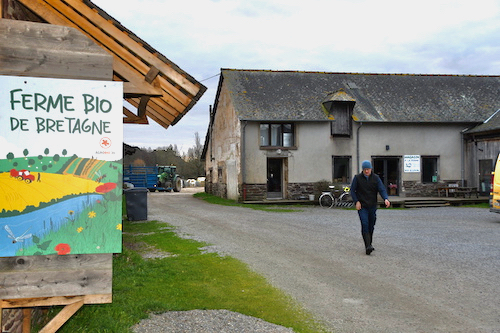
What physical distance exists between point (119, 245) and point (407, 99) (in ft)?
90.4

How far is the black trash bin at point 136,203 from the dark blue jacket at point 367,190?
353 inches

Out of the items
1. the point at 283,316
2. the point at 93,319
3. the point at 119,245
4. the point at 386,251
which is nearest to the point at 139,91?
the point at 119,245

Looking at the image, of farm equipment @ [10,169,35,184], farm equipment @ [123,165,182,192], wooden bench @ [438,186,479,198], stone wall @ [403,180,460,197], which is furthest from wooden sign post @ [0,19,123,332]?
farm equipment @ [123,165,182,192]

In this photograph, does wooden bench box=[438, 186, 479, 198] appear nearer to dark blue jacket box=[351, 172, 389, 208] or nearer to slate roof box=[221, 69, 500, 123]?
slate roof box=[221, 69, 500, 123]

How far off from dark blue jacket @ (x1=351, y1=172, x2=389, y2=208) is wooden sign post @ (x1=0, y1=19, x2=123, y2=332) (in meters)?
6.88

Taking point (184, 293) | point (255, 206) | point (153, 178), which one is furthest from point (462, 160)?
point (153, 178)

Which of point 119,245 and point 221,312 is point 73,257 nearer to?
point 119,245

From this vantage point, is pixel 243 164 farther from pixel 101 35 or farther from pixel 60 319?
pixel 60 319

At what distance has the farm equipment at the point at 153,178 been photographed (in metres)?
42.0

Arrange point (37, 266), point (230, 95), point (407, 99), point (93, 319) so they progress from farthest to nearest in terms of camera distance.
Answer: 1. point (407, 99)
2. point (230, 95)
3. point (93, 319)
4. point (37, 266)

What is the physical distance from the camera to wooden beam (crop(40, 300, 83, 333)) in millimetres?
4148

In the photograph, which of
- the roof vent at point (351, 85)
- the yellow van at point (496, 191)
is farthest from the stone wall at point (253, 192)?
the yellow van at point (496, 191)

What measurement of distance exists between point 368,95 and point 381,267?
2184 cm

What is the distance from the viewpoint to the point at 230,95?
27.3m
